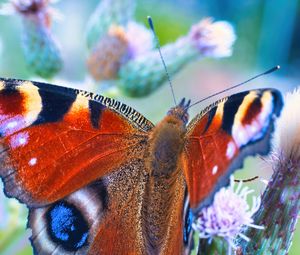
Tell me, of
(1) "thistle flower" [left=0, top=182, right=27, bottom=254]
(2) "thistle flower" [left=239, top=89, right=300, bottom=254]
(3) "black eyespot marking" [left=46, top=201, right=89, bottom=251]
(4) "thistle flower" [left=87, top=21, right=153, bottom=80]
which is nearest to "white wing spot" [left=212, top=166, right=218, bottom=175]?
(2) "thistle flower" [left=239, top=89, right=300, bottom=254]

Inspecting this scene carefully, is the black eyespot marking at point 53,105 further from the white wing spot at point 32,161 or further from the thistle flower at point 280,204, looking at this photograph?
the thistle flower at point 280,204

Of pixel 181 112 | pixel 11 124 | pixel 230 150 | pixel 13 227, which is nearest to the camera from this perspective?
pixel 230 150

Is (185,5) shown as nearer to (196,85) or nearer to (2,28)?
(196,85)

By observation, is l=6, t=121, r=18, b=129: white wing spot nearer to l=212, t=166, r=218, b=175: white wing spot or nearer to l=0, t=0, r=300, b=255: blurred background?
l=212, t=166, r=218, b=175: white wing spot

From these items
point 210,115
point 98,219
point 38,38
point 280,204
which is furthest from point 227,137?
point 38,38

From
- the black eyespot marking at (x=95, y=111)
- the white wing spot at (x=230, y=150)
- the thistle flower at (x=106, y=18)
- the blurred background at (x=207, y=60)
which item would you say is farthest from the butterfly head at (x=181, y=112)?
the blurred background at (x=207, y=60)

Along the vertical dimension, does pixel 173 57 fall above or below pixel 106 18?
below

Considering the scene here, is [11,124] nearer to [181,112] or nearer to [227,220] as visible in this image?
[181,112]
